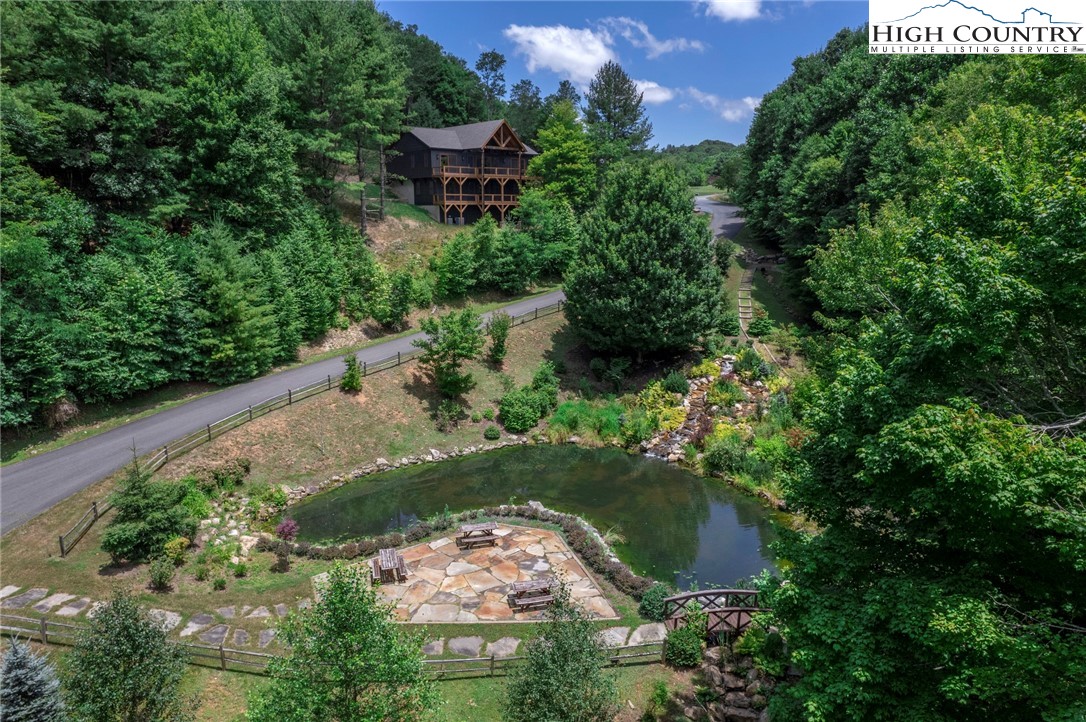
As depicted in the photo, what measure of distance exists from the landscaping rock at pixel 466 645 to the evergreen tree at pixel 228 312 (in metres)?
18.1

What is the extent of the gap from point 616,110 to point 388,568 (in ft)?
→ 173

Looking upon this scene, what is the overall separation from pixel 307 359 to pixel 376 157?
27.8 meters

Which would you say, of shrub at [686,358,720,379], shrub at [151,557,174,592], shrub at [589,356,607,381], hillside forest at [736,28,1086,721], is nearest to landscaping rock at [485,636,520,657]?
hillside forest at [736,28,1086,721]

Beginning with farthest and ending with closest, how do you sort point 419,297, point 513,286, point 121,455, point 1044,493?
point 513,286 < point 419,297 < point 121,455 < point 1044,493

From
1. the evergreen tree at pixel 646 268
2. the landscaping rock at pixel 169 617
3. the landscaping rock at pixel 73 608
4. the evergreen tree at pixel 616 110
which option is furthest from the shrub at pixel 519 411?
the evergreen tree at pixel 616 110

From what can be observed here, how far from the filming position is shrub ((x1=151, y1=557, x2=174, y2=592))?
14789 mm

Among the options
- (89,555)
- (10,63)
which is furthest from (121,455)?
(10,63)

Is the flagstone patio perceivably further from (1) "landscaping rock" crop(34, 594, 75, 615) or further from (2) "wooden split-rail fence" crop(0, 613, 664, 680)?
(1) "landscaping rock" crop(34, 594, 75, 615)

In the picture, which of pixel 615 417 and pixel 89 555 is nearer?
pixel 89 555

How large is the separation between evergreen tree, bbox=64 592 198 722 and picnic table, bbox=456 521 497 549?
9390 millimetres

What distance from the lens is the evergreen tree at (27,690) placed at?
916cm

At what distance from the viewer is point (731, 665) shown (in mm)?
13391

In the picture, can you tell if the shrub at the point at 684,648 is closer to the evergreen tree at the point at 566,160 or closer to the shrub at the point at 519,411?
the shrub at the point at 519,411

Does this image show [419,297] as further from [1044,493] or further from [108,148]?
[1044,493]
